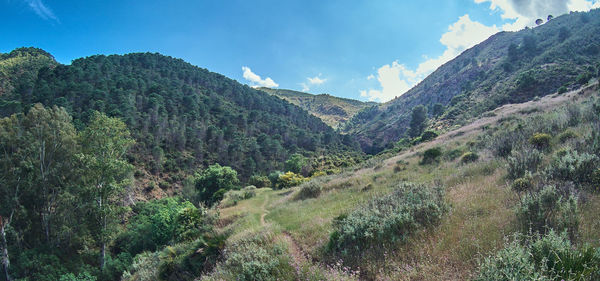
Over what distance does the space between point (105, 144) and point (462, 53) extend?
147624mm

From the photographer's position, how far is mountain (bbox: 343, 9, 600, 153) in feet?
168

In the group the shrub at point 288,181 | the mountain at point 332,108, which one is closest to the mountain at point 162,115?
the shrub at point 288,181

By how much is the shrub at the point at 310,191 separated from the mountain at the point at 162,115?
3872cm

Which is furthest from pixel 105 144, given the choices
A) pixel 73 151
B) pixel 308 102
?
pixel 308 102

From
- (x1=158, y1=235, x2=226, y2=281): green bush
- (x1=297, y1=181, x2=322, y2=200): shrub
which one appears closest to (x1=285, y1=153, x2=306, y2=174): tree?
(x1=297, y1=181, x2=322, y2=200): shrub

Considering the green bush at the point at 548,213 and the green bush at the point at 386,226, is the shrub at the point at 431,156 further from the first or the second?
the green bush at the point at 548,213

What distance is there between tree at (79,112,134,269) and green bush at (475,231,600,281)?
87.6 ft

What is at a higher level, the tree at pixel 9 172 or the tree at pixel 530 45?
the tree at pixel 530 45

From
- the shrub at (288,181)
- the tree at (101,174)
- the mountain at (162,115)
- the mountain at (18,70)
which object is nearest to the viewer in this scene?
the tree at (101,174)

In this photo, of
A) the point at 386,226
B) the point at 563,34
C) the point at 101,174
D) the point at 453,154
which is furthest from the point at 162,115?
the point at 563,34

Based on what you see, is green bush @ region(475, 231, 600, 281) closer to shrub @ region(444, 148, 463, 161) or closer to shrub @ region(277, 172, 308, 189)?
shrub @ region(444, 148, 463, 161)

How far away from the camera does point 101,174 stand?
21906mm

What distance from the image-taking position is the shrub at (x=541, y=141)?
909 centimetres

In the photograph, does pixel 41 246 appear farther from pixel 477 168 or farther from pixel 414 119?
pixel 414 119
